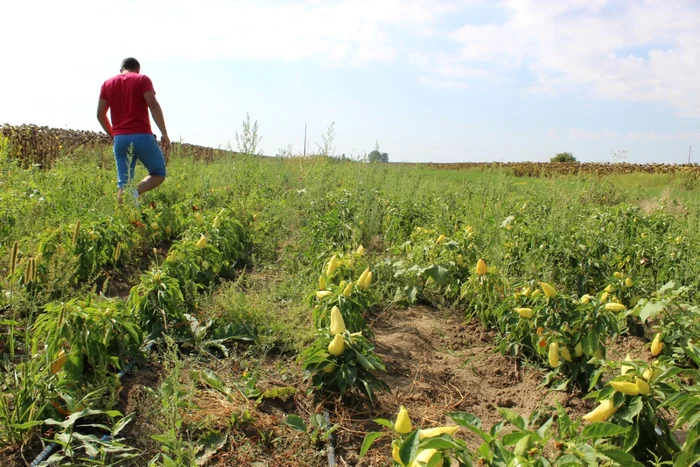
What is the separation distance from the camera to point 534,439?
1363mm

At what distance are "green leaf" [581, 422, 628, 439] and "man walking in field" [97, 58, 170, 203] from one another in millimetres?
5012

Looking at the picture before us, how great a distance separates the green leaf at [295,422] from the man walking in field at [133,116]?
4000 mm

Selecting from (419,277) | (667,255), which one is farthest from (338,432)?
(667,255)

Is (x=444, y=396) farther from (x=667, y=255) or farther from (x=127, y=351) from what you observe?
(x=667, y=255)

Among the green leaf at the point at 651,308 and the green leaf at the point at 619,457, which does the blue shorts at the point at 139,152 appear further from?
the green leaf at the point at 619,457

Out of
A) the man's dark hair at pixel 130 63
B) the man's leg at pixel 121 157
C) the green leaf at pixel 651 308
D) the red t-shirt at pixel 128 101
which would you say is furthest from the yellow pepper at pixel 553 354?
the man's dark hair at pixel 130 63

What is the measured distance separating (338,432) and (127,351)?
3.25 feet

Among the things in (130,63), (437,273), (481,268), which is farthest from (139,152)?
(481,268)

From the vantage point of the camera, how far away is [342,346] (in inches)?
89.4

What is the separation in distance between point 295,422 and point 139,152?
13.9 ft

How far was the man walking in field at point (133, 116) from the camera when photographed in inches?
213

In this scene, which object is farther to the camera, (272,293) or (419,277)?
(419,277)

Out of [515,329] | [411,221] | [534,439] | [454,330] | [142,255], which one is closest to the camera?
[534,439]

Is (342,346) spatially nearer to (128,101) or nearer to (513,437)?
(513,437)
